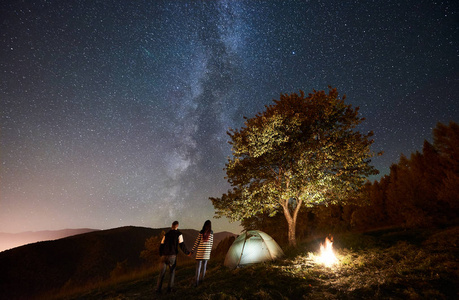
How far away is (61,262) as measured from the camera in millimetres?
54719

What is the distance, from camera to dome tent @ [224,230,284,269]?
37.0ft

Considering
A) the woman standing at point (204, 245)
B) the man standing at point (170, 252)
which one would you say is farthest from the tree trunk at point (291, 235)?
the man standing at point (170, 252)

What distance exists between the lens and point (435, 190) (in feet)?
90.2

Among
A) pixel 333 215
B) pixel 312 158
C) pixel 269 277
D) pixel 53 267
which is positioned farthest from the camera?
pixel 53 267

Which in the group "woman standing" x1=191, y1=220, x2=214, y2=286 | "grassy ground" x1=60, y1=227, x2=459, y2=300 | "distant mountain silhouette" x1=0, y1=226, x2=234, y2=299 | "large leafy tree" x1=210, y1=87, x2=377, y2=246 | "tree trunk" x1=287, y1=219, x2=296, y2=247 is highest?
"large leafy tree" x1=210, y1=87, x2=377, y2=246

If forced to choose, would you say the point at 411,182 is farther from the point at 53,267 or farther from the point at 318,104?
the point at 53,267

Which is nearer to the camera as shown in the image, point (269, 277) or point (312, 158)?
point (269, 277)

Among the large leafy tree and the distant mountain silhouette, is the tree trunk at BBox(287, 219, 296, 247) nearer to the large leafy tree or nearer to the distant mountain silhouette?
the large leafy tree

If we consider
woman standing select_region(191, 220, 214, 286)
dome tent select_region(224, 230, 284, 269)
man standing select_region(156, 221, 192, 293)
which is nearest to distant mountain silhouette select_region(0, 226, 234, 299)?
dome tent select_region(224, 230, 284, 269)

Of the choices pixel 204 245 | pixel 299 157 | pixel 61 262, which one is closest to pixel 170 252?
pixel 204 245

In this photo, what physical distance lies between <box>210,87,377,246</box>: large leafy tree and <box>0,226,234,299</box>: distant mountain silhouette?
2866 cm

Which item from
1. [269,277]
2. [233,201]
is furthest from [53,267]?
[269,277]

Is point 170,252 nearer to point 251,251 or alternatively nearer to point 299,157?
point 251,251

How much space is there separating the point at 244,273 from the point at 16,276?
63.4 meters
